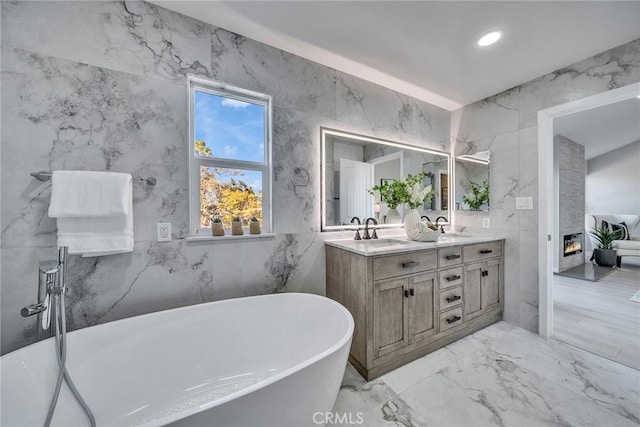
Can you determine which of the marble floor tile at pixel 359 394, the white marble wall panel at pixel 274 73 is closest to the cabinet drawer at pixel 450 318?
the marble floor tile at pixel 359 394

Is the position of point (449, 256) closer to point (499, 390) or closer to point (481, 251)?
point (481, 251)

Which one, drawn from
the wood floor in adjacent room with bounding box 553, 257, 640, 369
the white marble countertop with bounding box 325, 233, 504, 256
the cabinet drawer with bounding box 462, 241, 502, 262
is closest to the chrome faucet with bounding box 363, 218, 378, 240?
the white marble countertop with bounding box 325, 233, 504, 256

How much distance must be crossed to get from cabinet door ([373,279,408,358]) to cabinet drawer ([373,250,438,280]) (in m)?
0.07

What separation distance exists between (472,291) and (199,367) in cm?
231

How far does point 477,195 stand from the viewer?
2.74 metres

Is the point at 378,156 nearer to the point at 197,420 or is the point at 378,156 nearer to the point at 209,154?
the point at 209,154

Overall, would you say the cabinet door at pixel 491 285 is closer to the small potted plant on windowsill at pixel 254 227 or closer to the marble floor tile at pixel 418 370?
the marble floor tile at pixel 418 370

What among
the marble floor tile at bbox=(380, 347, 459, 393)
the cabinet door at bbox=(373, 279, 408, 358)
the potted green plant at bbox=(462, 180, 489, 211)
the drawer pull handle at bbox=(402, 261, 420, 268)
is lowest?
the marble floor tile at bbox=(380, 347, 459, 393)

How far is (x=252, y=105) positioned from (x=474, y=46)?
5.95ft

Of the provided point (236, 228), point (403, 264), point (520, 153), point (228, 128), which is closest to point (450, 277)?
point (403, 264)

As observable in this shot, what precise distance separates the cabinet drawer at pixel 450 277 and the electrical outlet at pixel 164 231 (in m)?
2.09

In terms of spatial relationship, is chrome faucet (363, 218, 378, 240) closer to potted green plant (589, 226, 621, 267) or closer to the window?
the window

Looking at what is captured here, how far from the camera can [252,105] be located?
189 centimetres

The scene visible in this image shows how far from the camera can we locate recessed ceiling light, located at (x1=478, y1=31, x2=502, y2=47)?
171 centimetres
